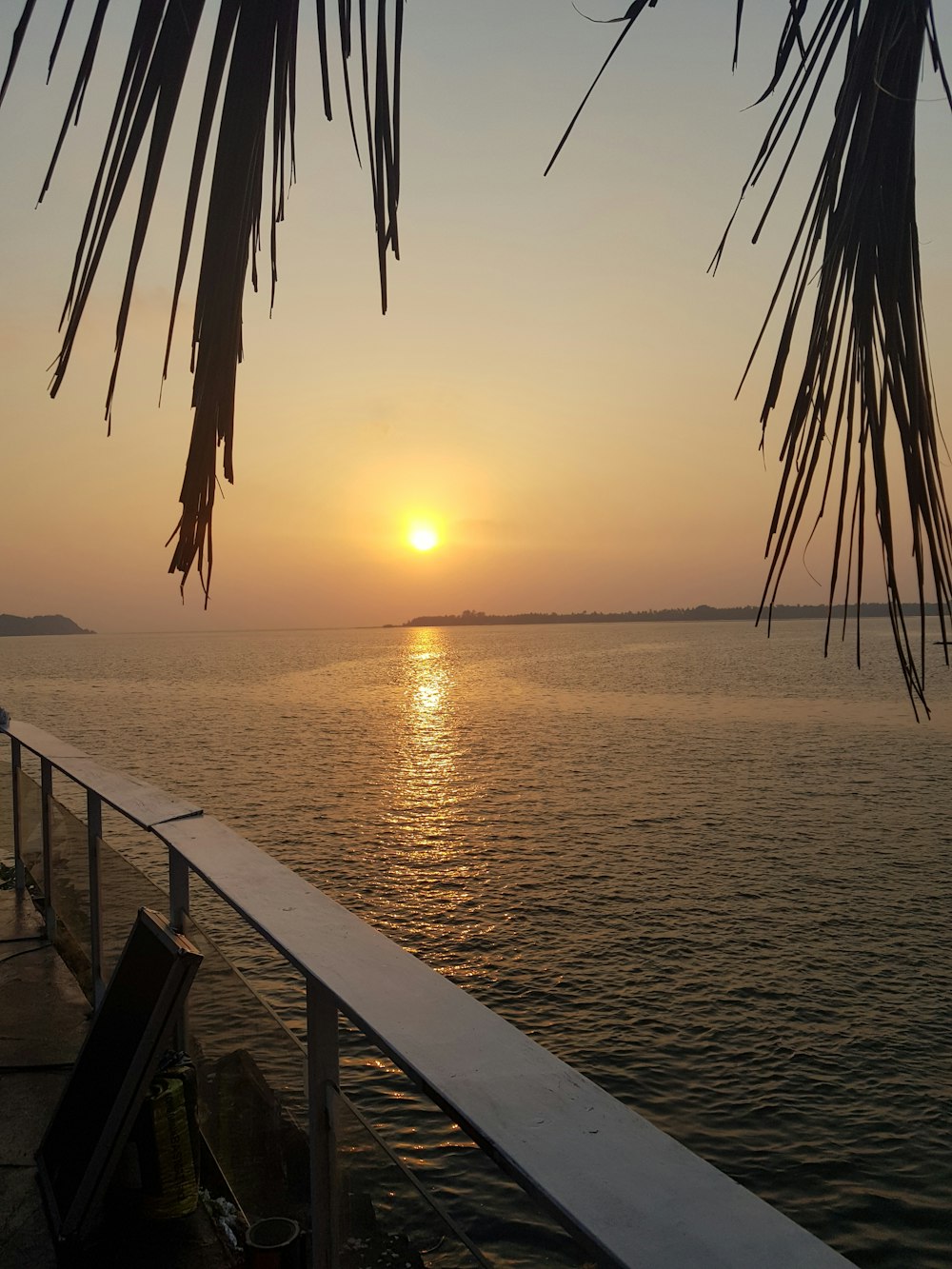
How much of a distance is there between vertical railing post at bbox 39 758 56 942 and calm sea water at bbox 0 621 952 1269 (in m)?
3.29

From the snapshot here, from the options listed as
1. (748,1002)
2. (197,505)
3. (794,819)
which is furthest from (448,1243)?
(794,819)

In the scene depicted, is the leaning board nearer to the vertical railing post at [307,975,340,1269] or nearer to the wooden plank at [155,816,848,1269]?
the vertical railing post at [307,975,340,1269]

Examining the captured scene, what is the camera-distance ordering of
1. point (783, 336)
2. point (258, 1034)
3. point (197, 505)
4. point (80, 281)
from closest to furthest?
point (80, 281) → point (197, 505) → point (783, 336) → point (258, 1034)

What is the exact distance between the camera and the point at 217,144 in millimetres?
1051

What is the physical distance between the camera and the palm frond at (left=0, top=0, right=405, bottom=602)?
0.98 meters

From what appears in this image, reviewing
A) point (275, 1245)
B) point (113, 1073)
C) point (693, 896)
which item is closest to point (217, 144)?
point (275, 1245)

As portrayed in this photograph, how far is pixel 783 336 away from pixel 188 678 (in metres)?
99.3

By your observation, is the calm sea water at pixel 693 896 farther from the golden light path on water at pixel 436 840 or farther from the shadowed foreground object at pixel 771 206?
the shadowed foreground object at pixel 771 206

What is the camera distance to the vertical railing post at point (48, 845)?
5.11 meters

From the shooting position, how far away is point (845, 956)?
1509 cm

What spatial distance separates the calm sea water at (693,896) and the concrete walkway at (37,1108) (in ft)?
10.5

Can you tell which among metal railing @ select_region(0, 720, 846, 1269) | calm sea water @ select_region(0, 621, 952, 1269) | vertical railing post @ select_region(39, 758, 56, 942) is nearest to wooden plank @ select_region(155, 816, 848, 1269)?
metal railing @ select_region(0, 720, 846, 1269)

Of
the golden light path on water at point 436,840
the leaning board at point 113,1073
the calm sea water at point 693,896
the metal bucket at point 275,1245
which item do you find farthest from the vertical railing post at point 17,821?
the golden light path on water at point 436,840

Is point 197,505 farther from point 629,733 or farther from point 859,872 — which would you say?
point 629,733
